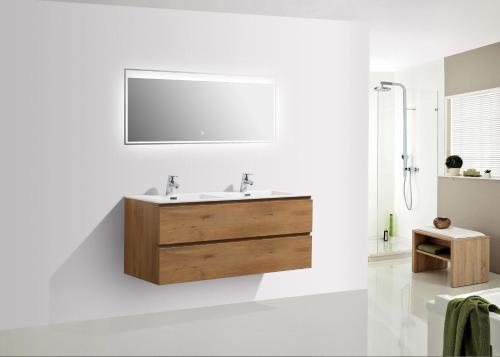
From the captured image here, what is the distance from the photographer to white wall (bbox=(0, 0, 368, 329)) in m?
4.05

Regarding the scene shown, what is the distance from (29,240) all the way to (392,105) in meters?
3.82

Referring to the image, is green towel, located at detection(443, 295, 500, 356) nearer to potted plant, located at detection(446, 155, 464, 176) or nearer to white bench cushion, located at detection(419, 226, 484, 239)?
white bench cushion, located at detection(419, 226, 484, 239)

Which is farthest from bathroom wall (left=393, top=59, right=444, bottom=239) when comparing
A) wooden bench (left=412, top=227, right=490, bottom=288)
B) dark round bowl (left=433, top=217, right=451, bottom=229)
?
wooden bench (left=412, top=227, right=490, bottom=288)

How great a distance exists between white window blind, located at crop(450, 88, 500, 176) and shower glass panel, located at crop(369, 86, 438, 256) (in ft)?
0.84

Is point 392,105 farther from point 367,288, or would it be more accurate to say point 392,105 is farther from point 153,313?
point 153,313

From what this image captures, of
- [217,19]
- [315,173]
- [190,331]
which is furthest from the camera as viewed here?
[315,173]

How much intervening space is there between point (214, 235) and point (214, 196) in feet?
1.44

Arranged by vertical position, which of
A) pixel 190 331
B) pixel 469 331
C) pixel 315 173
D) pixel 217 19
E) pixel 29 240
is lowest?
pixel 190 331

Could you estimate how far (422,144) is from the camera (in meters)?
6.70

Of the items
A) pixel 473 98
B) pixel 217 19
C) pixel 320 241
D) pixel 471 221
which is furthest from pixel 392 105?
pixel 217 19

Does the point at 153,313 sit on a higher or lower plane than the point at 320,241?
lower

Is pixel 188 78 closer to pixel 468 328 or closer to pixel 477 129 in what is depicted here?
pixel 468 328

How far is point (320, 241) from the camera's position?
195 inches

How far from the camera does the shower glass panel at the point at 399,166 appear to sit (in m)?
6.18
